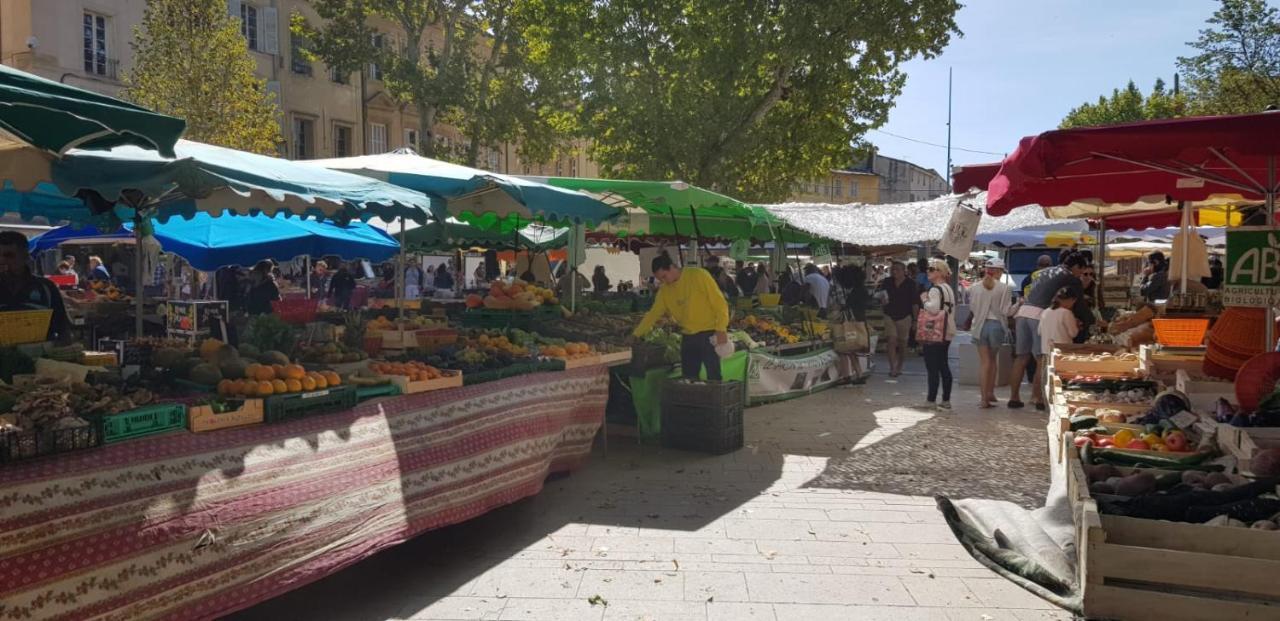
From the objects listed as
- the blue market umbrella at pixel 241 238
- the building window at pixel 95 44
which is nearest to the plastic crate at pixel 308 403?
the blue market umbrella at pixel 241 238

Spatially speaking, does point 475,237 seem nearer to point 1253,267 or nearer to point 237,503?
point 237,503

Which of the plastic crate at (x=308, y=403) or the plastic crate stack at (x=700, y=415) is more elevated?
the plastic crate at (x=308, y=403)

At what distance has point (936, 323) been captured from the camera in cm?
1065

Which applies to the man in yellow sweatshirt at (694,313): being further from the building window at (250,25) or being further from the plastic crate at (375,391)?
the building window at (250,25)

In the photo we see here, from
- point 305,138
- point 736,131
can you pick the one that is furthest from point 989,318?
point 305,138

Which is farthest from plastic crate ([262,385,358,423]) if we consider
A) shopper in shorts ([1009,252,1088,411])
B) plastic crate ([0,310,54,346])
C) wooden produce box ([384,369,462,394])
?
shopper in shorts ([1009,252,1088,411])

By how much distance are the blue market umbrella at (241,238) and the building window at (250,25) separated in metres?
16.4

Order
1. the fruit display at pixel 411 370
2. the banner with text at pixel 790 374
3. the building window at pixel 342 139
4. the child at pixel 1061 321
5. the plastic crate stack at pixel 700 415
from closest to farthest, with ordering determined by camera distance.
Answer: the fruit display at pixel 411 370 < the plastic crate stack at pixel 700 415 < the child at pixel 1061 321 < the banner with text at pixel 790 374 < the building window at pixel 342 139

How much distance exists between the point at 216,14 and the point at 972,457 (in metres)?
18.5

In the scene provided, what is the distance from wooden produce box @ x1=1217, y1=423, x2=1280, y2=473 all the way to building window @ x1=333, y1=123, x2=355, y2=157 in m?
31.5

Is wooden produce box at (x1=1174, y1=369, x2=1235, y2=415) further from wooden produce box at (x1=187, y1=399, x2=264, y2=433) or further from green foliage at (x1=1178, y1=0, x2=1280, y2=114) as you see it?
green foliage at (x1=1178, y1=0, x2=1280, y2=114)

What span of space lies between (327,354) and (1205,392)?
549cm

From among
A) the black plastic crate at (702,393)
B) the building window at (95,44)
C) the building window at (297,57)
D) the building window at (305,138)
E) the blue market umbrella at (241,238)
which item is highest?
the building window at (297,57)

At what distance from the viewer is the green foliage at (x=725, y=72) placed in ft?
64.0
